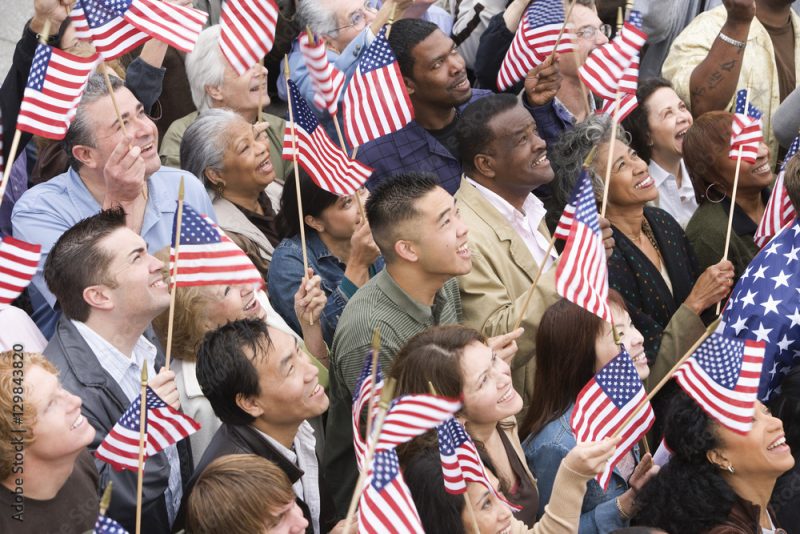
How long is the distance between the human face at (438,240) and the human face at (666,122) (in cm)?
209

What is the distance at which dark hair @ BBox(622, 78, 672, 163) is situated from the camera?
746 cm

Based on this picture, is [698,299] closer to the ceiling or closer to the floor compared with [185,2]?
closer to the floor

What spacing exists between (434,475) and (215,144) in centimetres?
267

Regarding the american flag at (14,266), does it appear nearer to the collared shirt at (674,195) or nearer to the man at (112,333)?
the man at (112,333)

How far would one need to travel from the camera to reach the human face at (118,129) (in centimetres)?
579

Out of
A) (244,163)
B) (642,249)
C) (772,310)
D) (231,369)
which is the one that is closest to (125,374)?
(231,369)

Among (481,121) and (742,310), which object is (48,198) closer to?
(481,121)

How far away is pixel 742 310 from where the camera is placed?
5.57 metres

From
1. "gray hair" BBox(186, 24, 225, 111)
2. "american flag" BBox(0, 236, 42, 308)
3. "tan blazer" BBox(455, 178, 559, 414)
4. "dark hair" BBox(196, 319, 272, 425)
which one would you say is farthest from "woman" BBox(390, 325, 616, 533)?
"gray hair" BBox(186, 24, 225, 111)

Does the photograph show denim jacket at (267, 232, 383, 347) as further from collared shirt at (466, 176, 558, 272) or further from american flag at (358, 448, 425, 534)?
american flag at (358, 448, 425, 534)

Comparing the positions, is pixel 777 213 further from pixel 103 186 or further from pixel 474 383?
pixel 103 186

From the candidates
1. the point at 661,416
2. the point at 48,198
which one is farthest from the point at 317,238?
the point at 661,416

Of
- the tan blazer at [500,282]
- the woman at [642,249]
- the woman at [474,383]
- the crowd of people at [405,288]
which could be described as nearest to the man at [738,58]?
the crowd of people at [405,288]

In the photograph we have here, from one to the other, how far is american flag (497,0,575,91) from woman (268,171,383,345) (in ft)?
5.09
